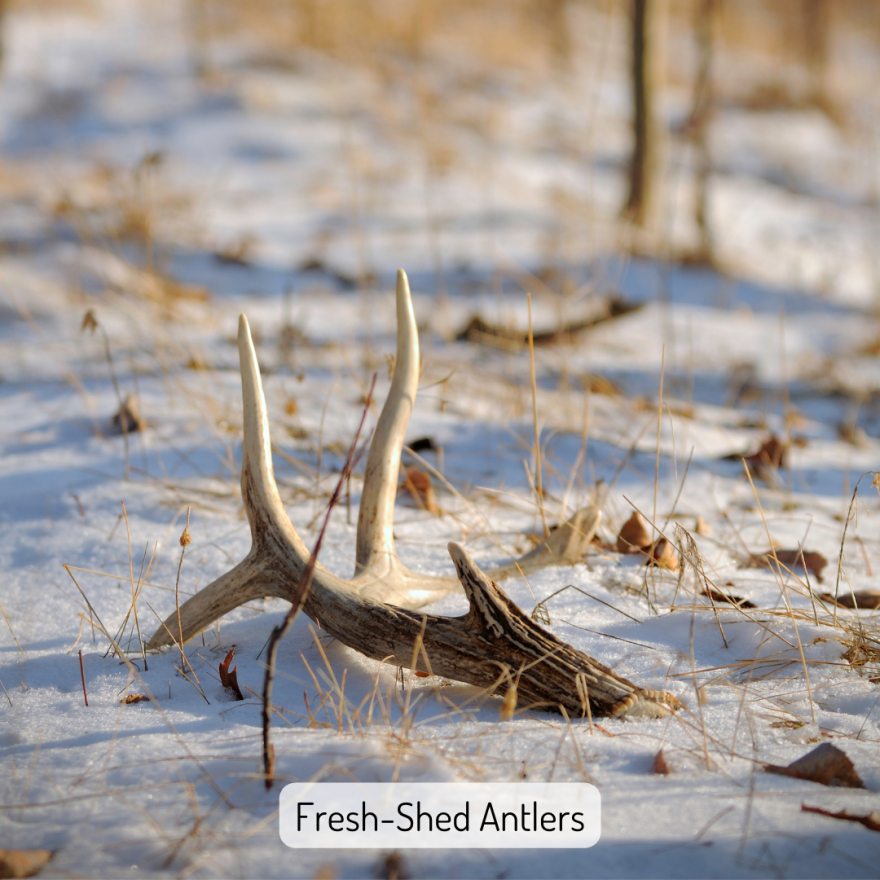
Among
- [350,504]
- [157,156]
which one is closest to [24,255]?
[157,156]

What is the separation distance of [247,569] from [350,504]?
2.10 feet

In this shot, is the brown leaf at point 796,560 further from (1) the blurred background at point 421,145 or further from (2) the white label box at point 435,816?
(1) the blurred background at point 421,145

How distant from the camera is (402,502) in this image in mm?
2002

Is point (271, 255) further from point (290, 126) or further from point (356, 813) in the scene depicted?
point (356, 813)

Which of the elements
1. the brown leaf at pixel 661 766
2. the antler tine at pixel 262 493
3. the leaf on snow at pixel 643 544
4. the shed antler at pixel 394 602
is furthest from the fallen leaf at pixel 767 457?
the antler tine at pixel 262 493

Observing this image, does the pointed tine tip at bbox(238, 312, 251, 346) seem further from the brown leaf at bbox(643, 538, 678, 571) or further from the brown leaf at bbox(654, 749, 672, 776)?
the brown leaf at bbox(643, 538, 678, 571)

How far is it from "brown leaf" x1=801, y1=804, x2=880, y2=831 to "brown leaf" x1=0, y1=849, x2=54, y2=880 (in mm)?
969

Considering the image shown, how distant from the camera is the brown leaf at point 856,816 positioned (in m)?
0.91

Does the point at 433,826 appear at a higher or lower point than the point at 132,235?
lower

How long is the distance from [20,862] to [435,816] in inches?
19.5

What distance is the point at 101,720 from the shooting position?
1125mm

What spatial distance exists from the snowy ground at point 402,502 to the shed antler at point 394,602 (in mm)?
56

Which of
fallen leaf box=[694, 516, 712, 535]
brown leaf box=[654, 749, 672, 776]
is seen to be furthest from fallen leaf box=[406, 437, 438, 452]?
brown leaf box=[654, 749, 672, 776]

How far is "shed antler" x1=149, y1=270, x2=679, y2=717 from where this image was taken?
114 centimetres
